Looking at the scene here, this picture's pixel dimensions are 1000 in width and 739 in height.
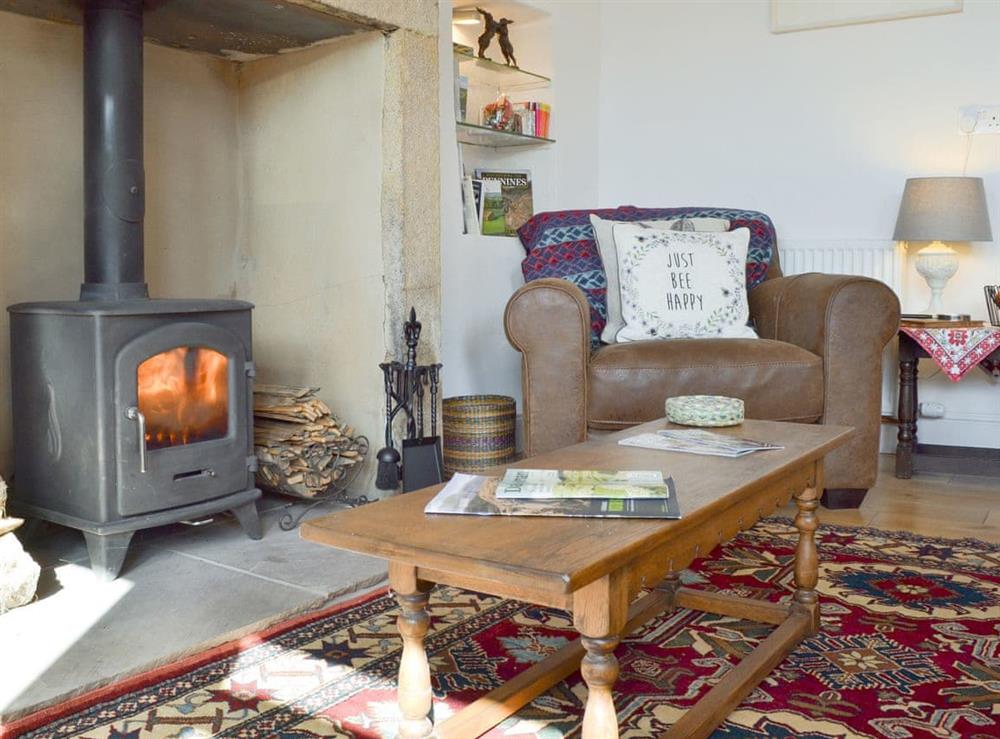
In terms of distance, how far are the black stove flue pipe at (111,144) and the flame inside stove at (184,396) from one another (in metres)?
0.20

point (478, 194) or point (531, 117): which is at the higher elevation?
point (531, 117)

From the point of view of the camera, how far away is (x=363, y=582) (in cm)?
224

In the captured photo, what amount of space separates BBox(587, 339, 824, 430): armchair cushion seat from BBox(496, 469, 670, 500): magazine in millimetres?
1379

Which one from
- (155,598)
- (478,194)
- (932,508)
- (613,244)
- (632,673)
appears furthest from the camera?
(478,194)

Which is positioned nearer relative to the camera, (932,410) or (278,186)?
(278,186)

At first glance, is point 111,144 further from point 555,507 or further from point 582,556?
point 582,556

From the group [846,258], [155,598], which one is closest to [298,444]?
[155,598]

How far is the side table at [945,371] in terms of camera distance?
3.31 metres

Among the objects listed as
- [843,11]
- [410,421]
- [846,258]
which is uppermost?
[843,11]

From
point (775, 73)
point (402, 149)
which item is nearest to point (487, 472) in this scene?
point (402, 149)

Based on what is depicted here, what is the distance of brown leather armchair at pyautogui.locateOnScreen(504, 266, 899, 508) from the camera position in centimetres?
290

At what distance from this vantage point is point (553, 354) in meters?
2.90

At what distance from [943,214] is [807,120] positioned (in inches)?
31.0

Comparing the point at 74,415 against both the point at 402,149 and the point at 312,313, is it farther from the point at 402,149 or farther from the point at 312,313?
the point at 402,149
